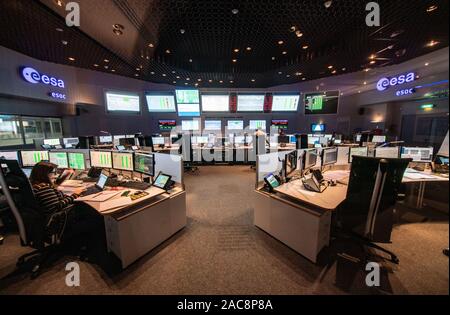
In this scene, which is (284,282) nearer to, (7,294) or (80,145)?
(7,294)

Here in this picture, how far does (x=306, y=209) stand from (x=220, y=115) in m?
6.92

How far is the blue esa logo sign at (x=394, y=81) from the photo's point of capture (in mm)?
5990

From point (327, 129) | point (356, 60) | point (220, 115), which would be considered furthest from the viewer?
point (327, 129)

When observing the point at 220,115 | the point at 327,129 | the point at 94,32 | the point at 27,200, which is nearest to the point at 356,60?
the point at 327,129

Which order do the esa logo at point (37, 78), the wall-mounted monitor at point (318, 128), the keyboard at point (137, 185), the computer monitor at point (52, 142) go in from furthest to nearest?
the wall-mounted monitor at point (318, 128), the computer monitor at point (52, 142), the esa logo at point (37, 78), the keyboard at point (137, 185)

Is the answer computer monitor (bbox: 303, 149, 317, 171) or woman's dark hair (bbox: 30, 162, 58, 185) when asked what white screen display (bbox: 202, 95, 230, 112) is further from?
woman's dark hair (bbox: 30, 162, 58, 185)

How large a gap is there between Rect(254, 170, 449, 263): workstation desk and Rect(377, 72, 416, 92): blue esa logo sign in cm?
586

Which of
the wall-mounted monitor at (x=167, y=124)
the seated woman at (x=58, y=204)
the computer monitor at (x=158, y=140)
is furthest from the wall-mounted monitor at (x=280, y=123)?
the seated woman at (x=58, y=204)

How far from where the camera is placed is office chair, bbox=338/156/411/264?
1728 millimetres

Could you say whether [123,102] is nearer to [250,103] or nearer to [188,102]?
[188,102]

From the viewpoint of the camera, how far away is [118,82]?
7.39m

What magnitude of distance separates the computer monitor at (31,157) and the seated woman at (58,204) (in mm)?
1306

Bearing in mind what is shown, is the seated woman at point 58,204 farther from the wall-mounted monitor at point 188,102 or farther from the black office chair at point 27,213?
the wall-mounted monitor at point 188,102

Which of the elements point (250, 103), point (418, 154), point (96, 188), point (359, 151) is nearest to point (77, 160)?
point (96, 188)
